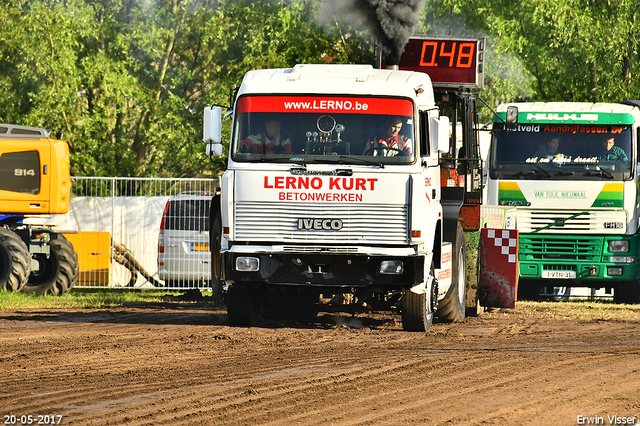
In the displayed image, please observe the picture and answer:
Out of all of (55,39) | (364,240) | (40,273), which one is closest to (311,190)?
(364,240)

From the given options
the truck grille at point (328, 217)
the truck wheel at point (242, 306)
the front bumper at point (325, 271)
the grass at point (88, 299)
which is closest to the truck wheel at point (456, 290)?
the front bumper at point (325, 271)

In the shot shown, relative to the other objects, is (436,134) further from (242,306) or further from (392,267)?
(242,306)

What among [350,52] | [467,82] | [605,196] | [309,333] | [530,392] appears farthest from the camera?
[350,52]

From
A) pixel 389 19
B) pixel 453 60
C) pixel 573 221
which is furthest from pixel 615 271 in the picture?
pixel 389 19

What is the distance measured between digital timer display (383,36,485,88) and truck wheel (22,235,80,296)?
8.39m

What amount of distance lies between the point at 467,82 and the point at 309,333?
4.45 metres

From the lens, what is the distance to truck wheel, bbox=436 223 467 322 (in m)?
13.0

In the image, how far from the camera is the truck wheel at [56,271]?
59.9ft

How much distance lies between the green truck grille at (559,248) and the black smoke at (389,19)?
17.1 feet

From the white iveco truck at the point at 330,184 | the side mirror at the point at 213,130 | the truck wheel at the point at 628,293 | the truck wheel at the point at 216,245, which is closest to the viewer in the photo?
the white iveco truck at the point at 330,184

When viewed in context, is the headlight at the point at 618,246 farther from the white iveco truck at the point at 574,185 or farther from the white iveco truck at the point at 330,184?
the white iveco truck at the point at 330,184

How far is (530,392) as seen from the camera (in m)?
7.60

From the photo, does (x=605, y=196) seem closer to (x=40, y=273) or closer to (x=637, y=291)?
(x=637, y=291)

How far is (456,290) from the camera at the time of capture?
13.2 meters
